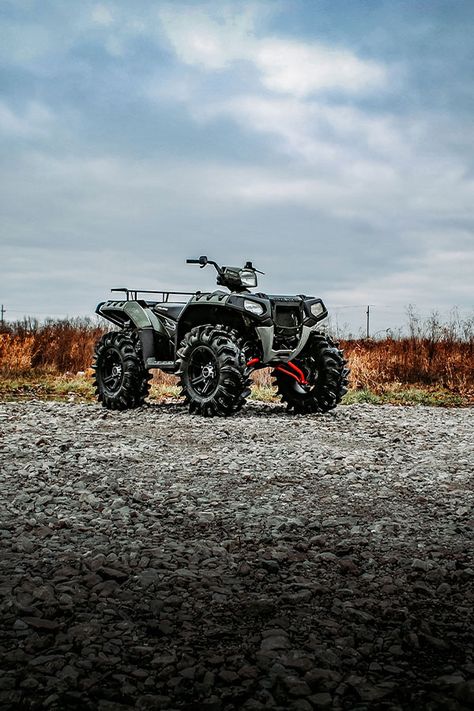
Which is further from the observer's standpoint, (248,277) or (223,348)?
(248,277)

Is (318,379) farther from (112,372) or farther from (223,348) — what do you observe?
(112,372)

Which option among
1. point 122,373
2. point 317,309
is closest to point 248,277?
point 317,309

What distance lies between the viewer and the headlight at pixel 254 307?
416 inches

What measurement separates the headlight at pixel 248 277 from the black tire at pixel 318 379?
121cm

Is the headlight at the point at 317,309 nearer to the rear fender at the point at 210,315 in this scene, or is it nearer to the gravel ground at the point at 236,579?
the rear fender at the point at 210,315

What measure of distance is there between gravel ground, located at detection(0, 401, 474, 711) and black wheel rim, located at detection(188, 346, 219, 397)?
273 centimetres

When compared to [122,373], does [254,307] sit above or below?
above

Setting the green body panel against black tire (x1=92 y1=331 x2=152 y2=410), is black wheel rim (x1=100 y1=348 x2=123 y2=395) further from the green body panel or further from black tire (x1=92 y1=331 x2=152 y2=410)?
the green body panel

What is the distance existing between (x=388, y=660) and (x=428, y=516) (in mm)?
2564

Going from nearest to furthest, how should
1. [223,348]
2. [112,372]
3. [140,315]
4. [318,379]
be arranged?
[223,348], [318,379], [140,315], [112,372]

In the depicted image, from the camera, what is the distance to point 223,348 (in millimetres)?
10531

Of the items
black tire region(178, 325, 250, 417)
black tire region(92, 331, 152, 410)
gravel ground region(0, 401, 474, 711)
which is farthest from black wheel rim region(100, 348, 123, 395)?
gravel ground region(0, 401, 474, 711)

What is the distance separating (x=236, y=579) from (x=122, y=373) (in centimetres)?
853

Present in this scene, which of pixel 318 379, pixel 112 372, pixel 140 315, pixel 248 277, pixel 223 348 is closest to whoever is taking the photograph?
pixel 223 348
